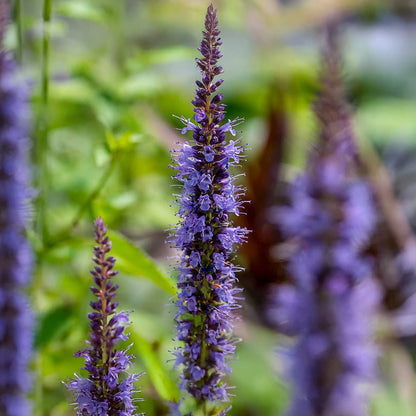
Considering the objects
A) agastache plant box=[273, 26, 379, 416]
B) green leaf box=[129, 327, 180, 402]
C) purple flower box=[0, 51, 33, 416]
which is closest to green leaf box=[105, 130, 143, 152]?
purple flower box=[0, 51, 33, 416]

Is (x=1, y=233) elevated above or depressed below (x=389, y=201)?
below

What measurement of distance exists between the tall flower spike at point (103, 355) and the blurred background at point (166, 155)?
0.08 metres

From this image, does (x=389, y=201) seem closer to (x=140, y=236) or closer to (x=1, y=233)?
(x=140, y=236)

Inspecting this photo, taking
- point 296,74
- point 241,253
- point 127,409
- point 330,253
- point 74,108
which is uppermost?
point 296,74

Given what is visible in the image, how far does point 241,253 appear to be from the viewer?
1.92 meters

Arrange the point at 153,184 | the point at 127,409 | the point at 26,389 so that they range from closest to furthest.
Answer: the point at 127,409, the point at 26,389, the point at 153,184

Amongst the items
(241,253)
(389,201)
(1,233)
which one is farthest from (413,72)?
(1,233)

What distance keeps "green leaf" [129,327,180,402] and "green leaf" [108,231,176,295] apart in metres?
0.09

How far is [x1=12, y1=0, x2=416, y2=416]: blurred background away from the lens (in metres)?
1.05

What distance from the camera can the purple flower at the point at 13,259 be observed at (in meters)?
0.77

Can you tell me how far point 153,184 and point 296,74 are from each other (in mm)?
1010

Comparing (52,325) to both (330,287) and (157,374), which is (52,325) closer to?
(157,374)

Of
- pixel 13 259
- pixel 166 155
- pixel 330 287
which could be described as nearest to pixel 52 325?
pixel 13 259

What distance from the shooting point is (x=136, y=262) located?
0.83 m
